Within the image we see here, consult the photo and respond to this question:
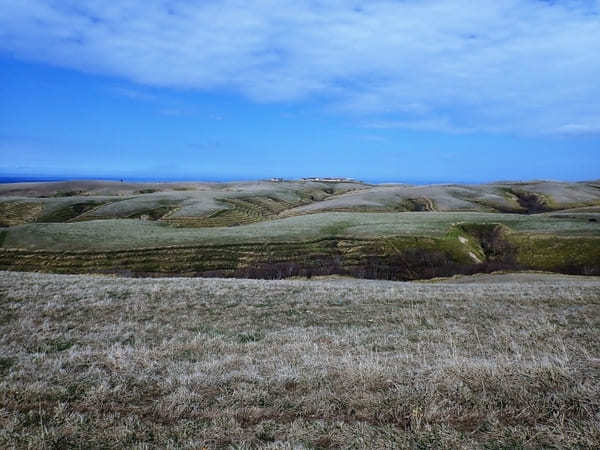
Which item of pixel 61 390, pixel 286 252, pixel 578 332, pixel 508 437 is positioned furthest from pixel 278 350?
pixel 286 252

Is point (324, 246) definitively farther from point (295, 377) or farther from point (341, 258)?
point (295, 377)

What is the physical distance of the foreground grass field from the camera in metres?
6.39

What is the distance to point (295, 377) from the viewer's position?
882 cm

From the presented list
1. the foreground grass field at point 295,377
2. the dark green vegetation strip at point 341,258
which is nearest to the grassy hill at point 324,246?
the dark green vegetation strip at point 341,258

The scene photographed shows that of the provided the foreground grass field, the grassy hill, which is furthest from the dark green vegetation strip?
the foreground grass field

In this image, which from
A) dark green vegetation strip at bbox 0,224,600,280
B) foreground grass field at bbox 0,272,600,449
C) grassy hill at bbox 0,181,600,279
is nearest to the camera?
foreground grass field at bbox 0,272,600,449

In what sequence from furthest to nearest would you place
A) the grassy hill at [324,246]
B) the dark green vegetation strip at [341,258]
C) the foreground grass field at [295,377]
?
1. the grassy hill at [324,246]
2. the dark green vegetation strip at [341,258]
3. the foreground grass field at [295,377]

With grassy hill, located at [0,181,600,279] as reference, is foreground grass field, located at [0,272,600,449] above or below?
above

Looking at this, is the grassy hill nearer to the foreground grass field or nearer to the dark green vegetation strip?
the dark green vegetation strip

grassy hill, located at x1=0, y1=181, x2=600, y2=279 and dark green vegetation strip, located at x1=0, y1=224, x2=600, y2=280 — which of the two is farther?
grassy hill, located at x1=0, y1=181, x2=600, y2=279

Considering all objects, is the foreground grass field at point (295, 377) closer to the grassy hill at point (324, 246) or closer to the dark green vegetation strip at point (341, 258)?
the dark green vegetation strip at point (341, 258)

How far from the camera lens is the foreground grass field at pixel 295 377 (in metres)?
6.39

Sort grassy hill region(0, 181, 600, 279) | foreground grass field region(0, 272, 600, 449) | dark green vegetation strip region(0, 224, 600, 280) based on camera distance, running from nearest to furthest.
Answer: foreground grass field region(0, 272, 600, 449) < dark green vegetation strip region(0, 224, 600, 280) < grassy hill region(0, 181, 600, 279)

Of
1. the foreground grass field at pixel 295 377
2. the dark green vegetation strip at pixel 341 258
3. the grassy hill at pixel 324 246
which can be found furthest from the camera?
the grassy hill at pixel 324 246
